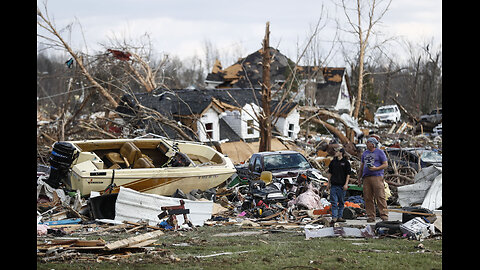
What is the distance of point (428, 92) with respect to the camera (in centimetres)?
6469

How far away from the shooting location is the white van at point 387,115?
49919 mm

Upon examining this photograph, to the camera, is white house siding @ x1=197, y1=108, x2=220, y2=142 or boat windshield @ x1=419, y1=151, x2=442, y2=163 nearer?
boat windshield @ x1=419, y1=151, x2=442, y2=163

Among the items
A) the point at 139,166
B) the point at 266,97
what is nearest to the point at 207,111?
the point at 266,97

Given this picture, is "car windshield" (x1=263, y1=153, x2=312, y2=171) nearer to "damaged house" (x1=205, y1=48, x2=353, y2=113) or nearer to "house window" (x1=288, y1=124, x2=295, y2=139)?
"house window" (x1=288, y1=124, x2=295, y2=139)

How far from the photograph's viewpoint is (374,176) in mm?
12031

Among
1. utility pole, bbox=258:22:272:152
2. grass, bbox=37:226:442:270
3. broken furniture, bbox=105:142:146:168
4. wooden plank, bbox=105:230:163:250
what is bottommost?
grass, bbox=37:226:442:270

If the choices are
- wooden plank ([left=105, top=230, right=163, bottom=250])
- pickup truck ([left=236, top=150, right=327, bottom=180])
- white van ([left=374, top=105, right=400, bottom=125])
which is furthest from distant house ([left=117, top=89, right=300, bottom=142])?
wooden plank ([left=105, top=230, right=163, bottom=250])

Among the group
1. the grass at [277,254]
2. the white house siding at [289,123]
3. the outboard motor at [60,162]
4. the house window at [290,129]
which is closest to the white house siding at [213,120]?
the white house siding at [289,123]

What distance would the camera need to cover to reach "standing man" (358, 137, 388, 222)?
1194 centimetres

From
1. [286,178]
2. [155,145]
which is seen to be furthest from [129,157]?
[286,178]

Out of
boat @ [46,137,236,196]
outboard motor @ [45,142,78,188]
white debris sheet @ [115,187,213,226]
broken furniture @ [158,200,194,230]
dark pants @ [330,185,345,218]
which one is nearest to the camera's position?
broken furniture @ [158,200,194,230]

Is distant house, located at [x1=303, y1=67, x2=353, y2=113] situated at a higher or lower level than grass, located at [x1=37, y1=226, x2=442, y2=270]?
higher

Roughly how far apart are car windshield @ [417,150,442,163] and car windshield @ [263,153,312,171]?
17.0 ft
